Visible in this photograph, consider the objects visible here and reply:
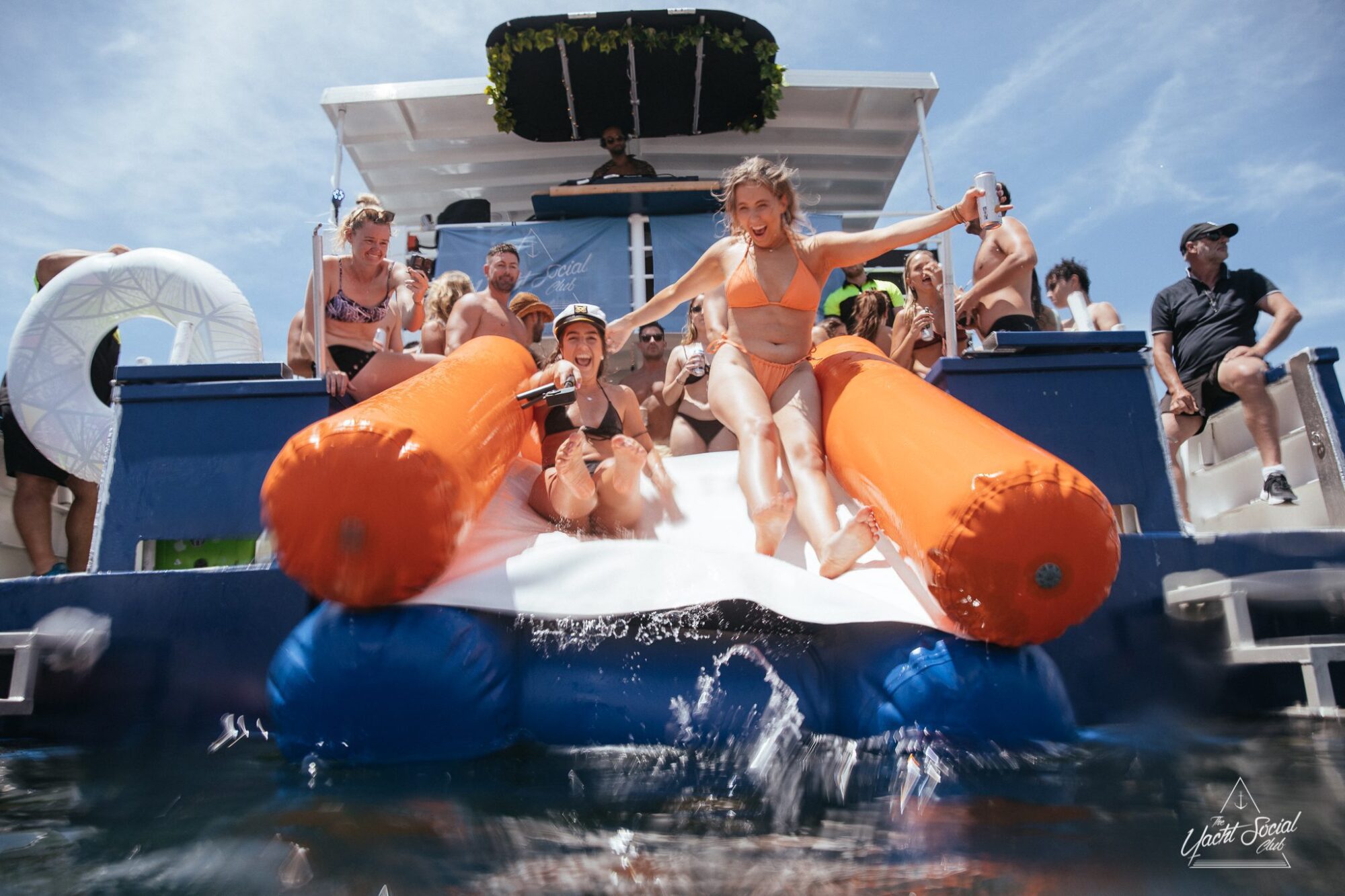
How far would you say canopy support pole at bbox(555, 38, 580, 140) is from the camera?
5.89 meters

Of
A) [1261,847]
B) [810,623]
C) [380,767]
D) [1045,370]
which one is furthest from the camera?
[1045,370]

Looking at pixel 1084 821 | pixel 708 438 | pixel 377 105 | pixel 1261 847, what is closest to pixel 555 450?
pixel 708 438

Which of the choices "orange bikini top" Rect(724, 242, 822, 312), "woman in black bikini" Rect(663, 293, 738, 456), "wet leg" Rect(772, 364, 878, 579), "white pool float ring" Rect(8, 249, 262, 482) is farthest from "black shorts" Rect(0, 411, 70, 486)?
"wet leg" Rect(772, 364, 878, 579)

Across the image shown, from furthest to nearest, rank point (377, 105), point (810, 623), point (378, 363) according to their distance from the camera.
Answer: point (377, 105) < point (378, 363) < point (810, 623)

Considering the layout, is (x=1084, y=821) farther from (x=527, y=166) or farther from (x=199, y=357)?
(x=527, y=166)

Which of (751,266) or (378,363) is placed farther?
(378,363)

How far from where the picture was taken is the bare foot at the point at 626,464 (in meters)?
2.46

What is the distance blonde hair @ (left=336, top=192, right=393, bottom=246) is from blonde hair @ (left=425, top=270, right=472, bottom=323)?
0.94 meters

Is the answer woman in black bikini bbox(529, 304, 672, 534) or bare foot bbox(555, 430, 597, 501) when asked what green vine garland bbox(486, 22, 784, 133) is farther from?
bare foot bbox(555, 430, 597, 501)

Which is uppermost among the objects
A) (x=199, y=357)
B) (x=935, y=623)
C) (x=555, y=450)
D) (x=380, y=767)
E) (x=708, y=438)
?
(x=199, y=357)

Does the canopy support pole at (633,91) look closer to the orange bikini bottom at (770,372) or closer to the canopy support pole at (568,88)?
the canopy support pole at (568,88)

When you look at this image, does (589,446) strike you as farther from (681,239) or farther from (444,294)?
(681,239)

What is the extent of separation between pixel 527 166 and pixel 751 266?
4.90 meters

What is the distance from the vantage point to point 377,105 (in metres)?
6.39
